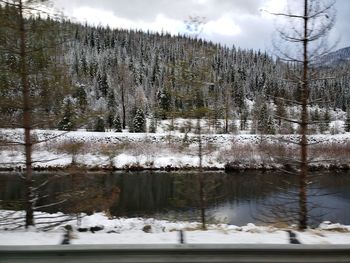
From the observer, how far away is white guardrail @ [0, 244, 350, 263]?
4199mm

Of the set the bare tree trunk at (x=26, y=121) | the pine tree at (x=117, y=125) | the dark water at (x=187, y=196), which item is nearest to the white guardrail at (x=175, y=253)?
the bare tree trunk at (x=26, y=121)

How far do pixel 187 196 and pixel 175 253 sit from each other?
11146 millimetres

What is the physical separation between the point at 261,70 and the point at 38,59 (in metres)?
150

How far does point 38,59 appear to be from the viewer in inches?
371

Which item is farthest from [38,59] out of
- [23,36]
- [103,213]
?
[103,213]

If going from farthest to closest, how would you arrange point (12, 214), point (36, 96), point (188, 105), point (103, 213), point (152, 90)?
point (152, 90) → point (103, 213) → point (188, 105) → point (36, 96) → point (12, 214)

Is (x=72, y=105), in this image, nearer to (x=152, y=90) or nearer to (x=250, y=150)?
(x=250, y=150)

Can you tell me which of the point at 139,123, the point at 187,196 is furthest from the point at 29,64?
the point at 139,123

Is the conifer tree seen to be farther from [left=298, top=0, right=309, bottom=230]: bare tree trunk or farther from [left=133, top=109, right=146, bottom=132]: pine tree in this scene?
[left=298, top=0, right=309, bottom=230]: bare tree trunk

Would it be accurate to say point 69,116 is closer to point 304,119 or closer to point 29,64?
point 29,64

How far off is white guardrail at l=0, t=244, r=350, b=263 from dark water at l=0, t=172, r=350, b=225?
A: 572cm

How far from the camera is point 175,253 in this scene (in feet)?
14.0

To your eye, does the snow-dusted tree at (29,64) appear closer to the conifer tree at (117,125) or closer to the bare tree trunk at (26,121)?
the bare tree trunk at (26,121)

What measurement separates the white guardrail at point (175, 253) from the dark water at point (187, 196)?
225 inches
